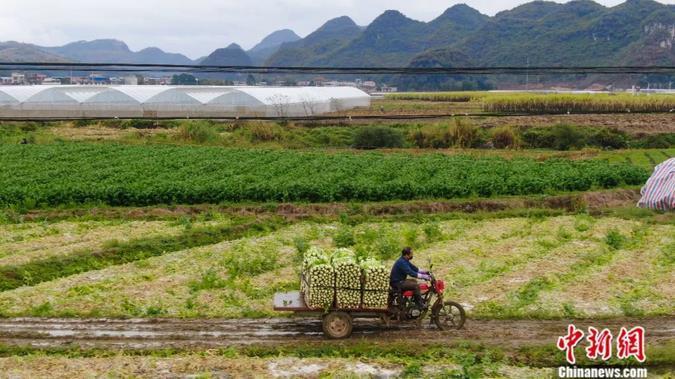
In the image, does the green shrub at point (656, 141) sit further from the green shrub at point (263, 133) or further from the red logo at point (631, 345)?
the red logo at point (631, 345)

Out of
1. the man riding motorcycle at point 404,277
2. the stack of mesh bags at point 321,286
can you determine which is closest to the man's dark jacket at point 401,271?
the man riding motorcycle at point 404,277

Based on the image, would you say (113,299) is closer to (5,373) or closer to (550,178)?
(5,373)

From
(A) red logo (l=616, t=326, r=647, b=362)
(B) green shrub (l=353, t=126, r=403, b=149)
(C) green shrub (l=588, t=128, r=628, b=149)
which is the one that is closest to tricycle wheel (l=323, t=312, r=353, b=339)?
(A) red logo (l=616, t=326, r=647, b=362)

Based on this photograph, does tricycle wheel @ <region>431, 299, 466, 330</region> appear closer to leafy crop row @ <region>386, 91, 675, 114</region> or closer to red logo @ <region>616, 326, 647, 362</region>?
red logo @ <region>616, 326, 647, 362</region>

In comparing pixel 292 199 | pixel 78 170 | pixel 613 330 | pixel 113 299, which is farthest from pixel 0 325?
pixel 78 170

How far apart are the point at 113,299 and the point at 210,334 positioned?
398 cm

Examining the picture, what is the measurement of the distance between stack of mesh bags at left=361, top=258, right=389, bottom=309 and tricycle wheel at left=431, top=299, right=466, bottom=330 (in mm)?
1289

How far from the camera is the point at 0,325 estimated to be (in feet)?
57.0

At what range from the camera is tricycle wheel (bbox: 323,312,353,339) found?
640 inches

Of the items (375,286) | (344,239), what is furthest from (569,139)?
(375,286)

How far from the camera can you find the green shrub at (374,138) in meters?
54.5

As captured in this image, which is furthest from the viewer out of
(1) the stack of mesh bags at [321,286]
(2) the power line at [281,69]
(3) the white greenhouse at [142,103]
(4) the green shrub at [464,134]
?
(3) the white greenhouse at [142,103]

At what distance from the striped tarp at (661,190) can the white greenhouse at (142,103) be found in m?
39.4

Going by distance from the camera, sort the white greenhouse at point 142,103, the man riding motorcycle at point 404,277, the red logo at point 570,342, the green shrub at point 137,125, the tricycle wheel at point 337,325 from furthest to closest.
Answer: the white greenhouse at point 142,103
the green shrub at point 137,125
the man riding motorcycle at point 404,277
the tricycle wheel at point 337,325
the red logo at point 570,342
